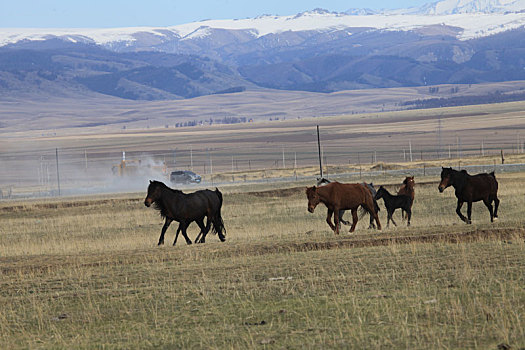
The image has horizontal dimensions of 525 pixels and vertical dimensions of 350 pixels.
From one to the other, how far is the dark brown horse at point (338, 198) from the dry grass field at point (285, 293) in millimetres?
681

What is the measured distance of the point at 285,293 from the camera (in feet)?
44.9

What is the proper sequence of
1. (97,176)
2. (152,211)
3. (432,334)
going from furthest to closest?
1. (97,176)
2. (152,211)
3. (432,334)

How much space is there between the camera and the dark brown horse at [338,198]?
22250mm

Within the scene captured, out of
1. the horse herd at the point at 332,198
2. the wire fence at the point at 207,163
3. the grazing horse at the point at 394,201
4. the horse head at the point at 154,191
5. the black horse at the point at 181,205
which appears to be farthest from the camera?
the wire fence at the point at 207,163

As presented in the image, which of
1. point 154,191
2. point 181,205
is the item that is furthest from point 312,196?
point 154,191

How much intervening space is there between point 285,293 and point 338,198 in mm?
9133

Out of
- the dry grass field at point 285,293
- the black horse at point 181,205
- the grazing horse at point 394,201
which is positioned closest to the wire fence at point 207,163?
the grazing horse at point 394,201

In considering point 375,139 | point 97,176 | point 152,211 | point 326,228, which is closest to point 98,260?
point 326,228

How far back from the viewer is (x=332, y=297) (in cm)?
1295

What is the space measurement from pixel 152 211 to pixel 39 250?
58.0ft

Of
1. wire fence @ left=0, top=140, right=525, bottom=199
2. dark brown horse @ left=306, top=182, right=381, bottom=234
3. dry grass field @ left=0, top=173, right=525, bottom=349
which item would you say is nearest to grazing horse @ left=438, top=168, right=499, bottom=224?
dry grass field @ left=0, top=173, right=525, bottom=349

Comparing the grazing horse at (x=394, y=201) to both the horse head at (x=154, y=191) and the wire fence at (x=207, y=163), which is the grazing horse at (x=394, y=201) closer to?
the horse head at (x=154, y=191)

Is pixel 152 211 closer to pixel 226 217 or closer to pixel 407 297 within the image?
pixel 226 217

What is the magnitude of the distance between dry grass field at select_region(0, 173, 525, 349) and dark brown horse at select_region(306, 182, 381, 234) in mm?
681
